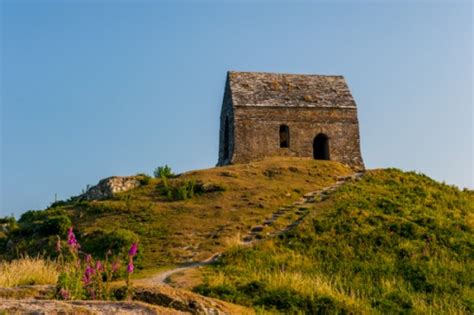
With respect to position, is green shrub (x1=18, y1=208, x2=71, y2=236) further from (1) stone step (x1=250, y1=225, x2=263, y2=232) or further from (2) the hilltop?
(1) stone step (x1=250, y1=225, x2=263, y2=232)

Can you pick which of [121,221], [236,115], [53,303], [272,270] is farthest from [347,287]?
[236,115]

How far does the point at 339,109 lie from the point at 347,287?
22.9 m

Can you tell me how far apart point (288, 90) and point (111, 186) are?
13.8 metres

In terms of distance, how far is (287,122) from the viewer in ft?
116

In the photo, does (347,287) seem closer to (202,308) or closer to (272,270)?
(272,270)

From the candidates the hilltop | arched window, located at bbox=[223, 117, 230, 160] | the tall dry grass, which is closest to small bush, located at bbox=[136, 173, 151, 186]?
the hilltop

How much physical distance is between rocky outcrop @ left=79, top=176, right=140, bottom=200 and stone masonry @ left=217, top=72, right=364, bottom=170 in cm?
659

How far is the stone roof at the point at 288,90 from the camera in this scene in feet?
118

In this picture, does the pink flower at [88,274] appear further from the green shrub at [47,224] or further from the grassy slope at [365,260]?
the green shrub at [47,224]

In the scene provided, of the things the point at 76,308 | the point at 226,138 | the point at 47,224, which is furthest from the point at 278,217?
the point at 76,308

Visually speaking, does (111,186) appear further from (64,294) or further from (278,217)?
(64,294)

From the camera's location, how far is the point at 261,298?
41.6 ft

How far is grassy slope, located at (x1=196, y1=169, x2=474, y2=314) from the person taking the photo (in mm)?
13060

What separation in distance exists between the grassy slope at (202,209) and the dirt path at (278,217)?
16.1 inches
